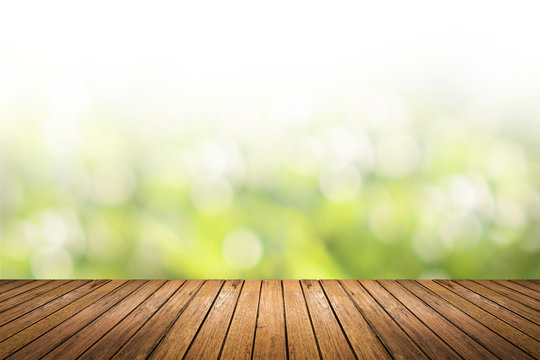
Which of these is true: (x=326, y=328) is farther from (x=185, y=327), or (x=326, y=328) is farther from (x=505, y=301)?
(x=505, y=301)

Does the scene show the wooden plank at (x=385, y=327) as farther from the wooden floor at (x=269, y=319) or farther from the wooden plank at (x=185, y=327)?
the wooden plank at (x=185, y=327)

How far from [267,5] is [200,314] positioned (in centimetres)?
171

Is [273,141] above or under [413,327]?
above

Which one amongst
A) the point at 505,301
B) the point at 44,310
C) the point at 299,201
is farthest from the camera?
the point at 299,201

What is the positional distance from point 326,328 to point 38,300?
138 centimetres

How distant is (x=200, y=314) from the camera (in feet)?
5.81

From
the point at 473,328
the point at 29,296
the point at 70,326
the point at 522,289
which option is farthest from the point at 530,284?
the point at 29,296

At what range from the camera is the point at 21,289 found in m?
2.21

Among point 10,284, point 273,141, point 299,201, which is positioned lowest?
point 10,284

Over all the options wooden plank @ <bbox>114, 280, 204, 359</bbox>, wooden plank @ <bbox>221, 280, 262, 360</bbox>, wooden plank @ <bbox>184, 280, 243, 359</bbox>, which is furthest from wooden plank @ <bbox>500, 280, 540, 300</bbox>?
wooden plank @ <bbox>114, 280, 204, 359</bbox>

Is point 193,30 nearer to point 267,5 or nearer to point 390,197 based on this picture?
point 267,5

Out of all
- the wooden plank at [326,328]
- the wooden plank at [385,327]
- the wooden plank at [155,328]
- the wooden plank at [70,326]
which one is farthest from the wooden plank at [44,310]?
the wooden plank at [385,327]

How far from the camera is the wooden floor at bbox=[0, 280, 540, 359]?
1.41 meters

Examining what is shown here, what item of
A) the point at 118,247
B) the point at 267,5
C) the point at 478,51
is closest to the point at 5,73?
the point at 118,247
